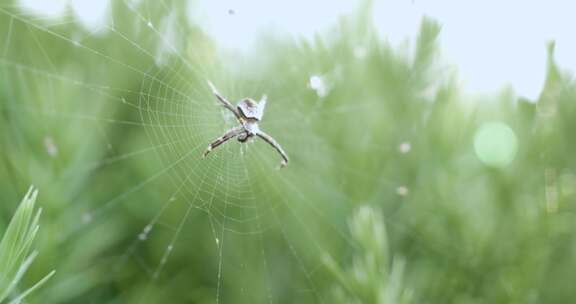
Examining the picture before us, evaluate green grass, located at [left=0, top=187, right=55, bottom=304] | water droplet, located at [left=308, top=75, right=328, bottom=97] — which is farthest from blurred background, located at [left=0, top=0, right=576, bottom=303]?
green grass, located at [left=0, top=187, right=55, bottom=304]

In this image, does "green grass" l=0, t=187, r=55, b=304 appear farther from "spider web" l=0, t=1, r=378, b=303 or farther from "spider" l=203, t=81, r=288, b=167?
"spider" l=203, t=81, r=288, b=167

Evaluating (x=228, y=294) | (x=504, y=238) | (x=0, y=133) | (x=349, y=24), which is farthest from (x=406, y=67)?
(x=0, y=133)

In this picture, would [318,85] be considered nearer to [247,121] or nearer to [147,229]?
[247,121]

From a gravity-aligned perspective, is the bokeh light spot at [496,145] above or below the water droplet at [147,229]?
below

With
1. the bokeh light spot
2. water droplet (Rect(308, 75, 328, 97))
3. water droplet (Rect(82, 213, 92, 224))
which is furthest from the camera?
water droplet (Rect(308, 75, 328, 97))

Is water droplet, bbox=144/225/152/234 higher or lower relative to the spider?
lower

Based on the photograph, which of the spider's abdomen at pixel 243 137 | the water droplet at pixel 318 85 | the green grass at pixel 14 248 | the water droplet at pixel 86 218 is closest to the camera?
the green grass at pixel 14 248

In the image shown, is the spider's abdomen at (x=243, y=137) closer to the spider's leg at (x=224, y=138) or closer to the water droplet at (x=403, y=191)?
the spider's leg at (x=224, y=138)

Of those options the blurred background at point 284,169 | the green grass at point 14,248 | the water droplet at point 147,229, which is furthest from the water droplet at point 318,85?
the green grass at point 14,248
